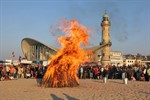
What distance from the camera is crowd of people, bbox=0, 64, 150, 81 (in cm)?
2936

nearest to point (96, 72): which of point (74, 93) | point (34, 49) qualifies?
point (74, 93)

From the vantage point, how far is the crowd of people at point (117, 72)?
2875cm

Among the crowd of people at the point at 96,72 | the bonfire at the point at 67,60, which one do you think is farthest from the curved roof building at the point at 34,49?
the bonfire at the point at 67,60

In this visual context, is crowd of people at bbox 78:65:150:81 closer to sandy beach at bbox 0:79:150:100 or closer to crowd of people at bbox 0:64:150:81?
crowd of people at bbox 0:64:150:81

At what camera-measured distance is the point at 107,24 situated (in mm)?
103812

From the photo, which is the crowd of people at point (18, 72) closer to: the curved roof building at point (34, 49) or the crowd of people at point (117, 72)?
the crowd of people at point (117, 72)

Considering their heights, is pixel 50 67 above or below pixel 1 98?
above

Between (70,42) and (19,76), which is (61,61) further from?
(19,76)

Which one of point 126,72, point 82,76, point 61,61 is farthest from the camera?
point 82,76

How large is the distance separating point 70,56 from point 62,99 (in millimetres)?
6358

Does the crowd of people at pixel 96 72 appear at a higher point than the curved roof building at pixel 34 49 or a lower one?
lower

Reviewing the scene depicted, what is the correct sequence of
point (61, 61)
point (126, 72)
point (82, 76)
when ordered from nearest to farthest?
point (61, 61), point (126, 72), point (82, 76)

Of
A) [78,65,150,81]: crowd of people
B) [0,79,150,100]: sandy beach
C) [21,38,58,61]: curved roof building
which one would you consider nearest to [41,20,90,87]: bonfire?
[0,79,150,100]: sandy beach

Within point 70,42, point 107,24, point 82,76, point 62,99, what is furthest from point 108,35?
point 62,99
